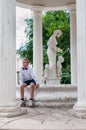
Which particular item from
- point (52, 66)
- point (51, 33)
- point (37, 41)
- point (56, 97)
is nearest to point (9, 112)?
point (56, 97)

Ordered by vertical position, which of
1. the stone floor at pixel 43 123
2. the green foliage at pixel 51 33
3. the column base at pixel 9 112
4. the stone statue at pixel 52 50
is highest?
the green foliage at pixel 51 33

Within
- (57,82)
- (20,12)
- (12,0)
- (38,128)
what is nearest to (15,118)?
(38,128)

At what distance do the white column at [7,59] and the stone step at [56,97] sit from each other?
7.46 ft

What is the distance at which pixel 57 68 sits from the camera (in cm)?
1323

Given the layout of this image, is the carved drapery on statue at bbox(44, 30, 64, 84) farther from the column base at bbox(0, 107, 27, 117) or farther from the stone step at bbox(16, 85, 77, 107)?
the column base at bbox(0, 107, 27, 117)

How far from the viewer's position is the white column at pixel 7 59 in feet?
25.4

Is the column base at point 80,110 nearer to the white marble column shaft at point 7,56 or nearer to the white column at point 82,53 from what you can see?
the white column at point 82,53

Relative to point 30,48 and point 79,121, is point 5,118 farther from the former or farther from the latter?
point 30,48

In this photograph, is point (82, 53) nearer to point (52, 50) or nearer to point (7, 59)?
point (7, 59)

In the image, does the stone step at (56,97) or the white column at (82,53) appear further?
the stone step at (56,97)

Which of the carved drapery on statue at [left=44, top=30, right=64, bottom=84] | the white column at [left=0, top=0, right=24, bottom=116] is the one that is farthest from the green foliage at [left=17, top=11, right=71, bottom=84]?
the white column at [left=0, top=0, right=24, bottom=116]

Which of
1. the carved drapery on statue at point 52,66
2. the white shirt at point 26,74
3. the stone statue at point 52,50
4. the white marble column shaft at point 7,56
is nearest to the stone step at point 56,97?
the white shirt at point 26,74

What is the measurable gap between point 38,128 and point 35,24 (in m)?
9.94

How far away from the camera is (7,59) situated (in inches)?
308
